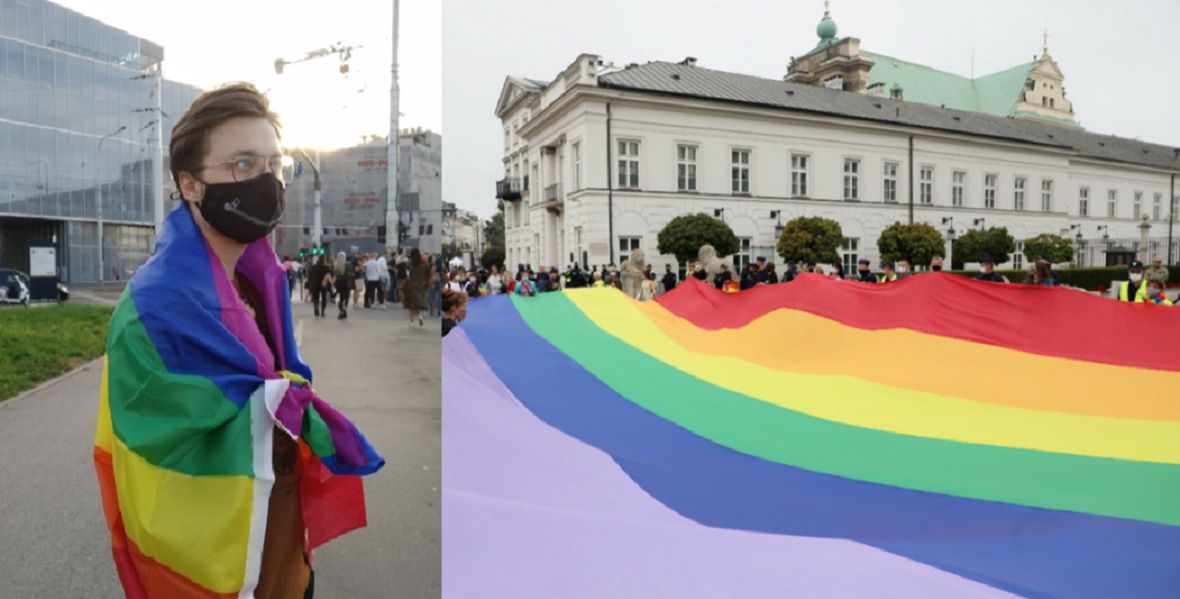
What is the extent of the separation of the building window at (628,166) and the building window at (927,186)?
6830 millimetres

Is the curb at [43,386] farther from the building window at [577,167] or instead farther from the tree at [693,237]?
the tree at [693,237]

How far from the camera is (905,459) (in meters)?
2.90

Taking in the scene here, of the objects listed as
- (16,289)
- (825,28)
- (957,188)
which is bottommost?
(16,289)

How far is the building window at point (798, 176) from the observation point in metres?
17.5

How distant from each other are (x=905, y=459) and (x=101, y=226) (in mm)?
2841

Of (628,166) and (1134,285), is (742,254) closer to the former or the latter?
(628,166)

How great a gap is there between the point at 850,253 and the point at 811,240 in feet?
7.54

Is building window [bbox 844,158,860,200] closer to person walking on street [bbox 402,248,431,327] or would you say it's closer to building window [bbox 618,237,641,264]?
building window [bbox 618,237,641,264]

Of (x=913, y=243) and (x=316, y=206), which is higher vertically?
(x=913, y=243)

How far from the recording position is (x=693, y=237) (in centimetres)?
1298

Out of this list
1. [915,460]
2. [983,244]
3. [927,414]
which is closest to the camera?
[915,460]

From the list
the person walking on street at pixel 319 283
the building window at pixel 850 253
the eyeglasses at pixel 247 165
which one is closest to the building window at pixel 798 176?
the building window at pixel 850 253

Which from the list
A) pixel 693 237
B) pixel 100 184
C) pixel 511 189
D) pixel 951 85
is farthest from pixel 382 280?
pixel 951 85

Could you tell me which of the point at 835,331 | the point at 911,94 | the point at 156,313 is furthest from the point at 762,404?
the point at 911,94
